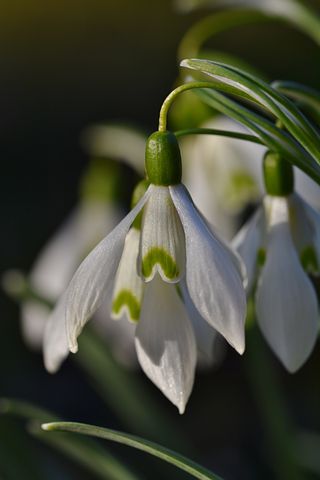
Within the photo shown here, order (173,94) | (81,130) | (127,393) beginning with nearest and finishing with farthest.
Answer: (173,94) < (127,393) < (81,130)

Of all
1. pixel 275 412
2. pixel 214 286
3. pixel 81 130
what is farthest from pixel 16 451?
pixel 81 130

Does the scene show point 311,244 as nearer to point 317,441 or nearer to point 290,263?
point 290,263

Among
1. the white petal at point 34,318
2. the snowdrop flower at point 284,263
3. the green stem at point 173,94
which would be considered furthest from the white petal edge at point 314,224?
the white petal at point 34,318

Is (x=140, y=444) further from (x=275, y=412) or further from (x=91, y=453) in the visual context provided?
(x=275, y=412)

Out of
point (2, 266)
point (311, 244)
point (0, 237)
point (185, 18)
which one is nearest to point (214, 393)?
point (2, 266)

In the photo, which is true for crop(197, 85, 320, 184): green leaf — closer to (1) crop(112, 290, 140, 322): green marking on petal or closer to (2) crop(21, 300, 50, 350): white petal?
(1) crop(112, 290, 140, 322): green marking on petal

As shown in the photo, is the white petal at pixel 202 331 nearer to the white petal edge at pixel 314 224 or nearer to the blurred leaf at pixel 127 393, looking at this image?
the white petal edge at pixel 314 224

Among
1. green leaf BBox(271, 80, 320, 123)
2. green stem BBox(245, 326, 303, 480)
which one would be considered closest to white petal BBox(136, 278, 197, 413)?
green leaf BBox(271, 80, 320, 123)

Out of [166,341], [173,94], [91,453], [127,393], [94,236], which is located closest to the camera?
[173,94]
